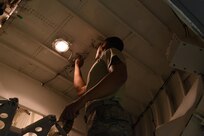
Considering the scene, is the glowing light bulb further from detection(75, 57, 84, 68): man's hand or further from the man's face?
the man's face

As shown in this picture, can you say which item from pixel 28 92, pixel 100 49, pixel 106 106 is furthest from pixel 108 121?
pixel 28 92

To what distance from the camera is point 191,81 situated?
3186 millimetres

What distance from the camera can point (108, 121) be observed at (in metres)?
2.24

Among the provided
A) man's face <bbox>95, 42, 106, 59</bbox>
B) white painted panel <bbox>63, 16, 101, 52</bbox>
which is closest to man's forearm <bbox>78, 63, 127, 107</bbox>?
man's face <bbox>95, 42, 106, 59</bbox>

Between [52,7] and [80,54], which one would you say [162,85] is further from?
[52,7]

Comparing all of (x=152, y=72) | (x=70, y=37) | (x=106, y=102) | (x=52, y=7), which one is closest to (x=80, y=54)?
(x=70, y=37)

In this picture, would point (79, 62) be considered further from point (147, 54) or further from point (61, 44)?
point (147, 54)

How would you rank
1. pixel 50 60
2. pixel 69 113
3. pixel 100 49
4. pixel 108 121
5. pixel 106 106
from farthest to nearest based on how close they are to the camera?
pixel 50 60, pixel 100 49, pixel 106 106, pixel 108 121, pixel 69 113

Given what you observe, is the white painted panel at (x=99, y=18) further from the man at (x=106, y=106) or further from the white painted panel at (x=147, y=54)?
the man at (x=106, y=106)

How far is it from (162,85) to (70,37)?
119 cm

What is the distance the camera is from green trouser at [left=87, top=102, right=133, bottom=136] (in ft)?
7.18

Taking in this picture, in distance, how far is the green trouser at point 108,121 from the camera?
219 centimetres

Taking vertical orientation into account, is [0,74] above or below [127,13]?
below

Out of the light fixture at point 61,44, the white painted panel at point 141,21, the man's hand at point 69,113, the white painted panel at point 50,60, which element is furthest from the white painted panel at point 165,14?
the man's hand at point 69,113
